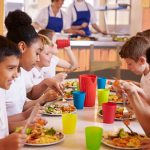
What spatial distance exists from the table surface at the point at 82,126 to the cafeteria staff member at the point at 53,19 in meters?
2.96

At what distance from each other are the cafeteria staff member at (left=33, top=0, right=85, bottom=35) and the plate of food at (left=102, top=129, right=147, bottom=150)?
11.4 ft

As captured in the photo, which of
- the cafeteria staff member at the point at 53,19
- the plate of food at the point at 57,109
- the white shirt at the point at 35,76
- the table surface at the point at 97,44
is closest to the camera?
the plate of food at the point at 57,109

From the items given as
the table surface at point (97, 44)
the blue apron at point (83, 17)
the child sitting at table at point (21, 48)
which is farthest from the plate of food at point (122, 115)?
the blue apron at point (83, 17)

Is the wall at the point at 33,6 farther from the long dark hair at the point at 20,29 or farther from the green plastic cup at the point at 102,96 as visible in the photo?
the green plastic cup at the point at 102,96

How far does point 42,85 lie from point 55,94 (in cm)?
24

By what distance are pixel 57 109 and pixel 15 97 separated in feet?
0.76

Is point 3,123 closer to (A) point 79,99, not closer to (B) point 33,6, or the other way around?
(A) point 79,99

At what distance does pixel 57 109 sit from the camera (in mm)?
1718

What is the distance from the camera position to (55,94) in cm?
188

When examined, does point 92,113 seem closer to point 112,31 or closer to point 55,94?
point 55,94

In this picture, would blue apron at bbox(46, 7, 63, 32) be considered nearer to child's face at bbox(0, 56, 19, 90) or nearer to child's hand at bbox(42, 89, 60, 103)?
child's hand at bbox(42, 89, 60, 103)

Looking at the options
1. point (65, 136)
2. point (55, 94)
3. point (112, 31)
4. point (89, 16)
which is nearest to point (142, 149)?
point (65, 136)

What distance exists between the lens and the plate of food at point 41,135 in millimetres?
1221

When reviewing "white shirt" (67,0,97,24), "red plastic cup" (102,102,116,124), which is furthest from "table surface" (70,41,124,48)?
"red plastic cup" (102,102,116,124)
